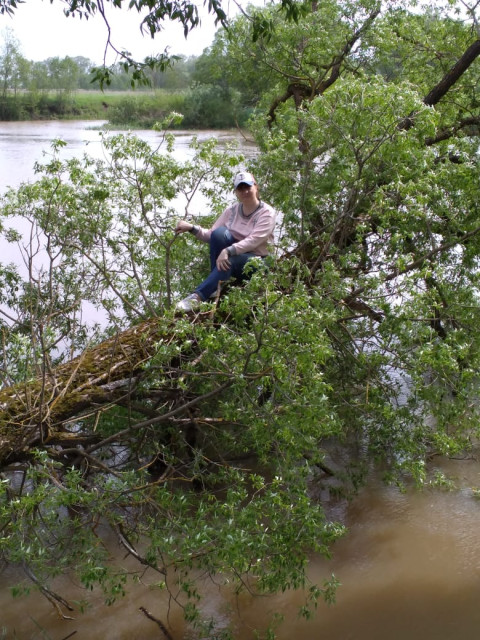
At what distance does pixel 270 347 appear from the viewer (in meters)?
4.77

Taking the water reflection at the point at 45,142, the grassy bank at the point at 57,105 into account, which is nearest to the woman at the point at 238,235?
the water reflection at the point at 45,142

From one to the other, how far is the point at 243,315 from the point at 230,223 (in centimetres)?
171

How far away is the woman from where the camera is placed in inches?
235

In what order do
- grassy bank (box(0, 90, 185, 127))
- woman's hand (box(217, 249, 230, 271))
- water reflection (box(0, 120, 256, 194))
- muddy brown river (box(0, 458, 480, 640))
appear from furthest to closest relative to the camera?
grassy bank (box(0, 90, 185, 127)) < water reflection (box(0, 120, 256, 194)) < woman's hand (box(217, 249, 230, 271)) < muddy brown river (box(0, 458, 480, 640))

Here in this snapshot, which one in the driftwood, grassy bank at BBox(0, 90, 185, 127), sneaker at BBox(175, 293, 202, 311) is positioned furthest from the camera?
grassy bank at BBox(0, 90, 185, 127)

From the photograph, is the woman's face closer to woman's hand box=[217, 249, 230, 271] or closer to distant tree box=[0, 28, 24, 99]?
woman's hand box=[217, 249, 230, 271]

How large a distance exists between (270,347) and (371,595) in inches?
98.1

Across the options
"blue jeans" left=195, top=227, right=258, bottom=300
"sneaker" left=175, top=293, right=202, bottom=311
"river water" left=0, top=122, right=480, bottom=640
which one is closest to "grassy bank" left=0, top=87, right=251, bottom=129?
→ "blue jeans" left=195, top=227, right=258, bottom=300

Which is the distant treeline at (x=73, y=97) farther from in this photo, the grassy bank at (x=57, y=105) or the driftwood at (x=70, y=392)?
the driftwood at (x=70, y=392)

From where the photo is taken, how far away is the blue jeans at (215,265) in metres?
5.95

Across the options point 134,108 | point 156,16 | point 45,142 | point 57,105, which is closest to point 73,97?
point 57,105

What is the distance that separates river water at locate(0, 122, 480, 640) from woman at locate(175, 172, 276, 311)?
2399mm

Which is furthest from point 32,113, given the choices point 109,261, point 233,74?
point 109,261

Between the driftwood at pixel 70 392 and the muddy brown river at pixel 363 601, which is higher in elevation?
the driftwood at pixel 70 392
